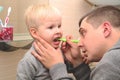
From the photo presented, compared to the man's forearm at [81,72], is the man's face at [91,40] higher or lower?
higher

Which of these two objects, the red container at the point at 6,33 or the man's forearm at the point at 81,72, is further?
the red container at the point at 6,33

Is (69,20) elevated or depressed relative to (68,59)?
elevated

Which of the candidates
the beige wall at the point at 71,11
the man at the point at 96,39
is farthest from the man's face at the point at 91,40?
the beige wall at the point at 71,11

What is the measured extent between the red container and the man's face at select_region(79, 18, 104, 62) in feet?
1.63

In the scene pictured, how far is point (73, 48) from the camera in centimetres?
112

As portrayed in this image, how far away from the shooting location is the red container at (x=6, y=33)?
128cm

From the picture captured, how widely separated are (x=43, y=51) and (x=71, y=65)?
0.60 feet

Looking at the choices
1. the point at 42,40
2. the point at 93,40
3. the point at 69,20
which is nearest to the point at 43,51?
the point at 42,40

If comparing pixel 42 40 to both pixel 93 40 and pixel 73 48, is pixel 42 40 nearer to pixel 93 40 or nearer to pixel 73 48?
pixel 73 48

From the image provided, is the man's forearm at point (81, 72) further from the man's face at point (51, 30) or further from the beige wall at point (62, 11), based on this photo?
the beige wall at point (62, 11)

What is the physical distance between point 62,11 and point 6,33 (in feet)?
1.83

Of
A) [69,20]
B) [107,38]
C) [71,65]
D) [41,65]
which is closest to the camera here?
[107,38]

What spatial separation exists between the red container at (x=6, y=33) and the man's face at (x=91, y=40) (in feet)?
1.63

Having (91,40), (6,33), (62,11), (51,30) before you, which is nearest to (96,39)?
(91,40)
